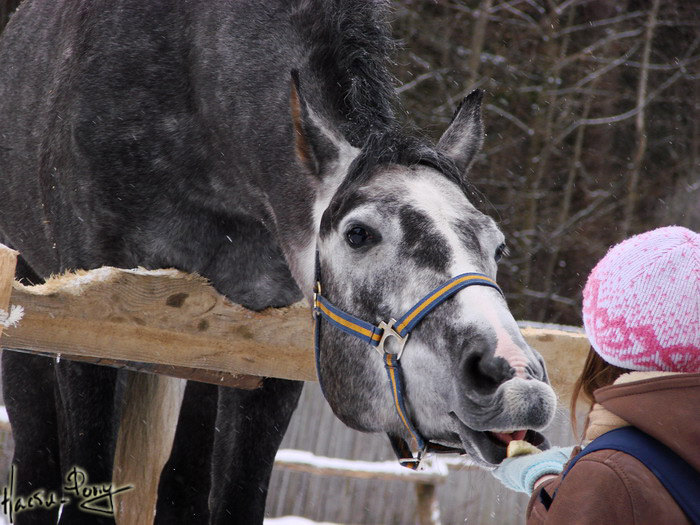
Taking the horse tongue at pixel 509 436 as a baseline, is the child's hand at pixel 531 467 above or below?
above

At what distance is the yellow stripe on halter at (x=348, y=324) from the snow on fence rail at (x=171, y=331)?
1.31 ft

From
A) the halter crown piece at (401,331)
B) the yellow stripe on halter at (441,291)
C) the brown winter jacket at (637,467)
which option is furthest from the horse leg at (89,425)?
the brown winter jacket at (637,467)

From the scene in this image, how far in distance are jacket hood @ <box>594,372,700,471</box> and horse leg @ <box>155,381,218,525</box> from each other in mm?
2429

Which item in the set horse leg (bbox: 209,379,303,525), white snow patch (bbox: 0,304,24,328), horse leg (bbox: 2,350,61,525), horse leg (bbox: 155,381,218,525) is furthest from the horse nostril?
horse leg (bbox: 2,350,61,525)

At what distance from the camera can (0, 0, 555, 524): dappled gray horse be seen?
1995 mm

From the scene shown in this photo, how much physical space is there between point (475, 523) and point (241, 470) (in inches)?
151

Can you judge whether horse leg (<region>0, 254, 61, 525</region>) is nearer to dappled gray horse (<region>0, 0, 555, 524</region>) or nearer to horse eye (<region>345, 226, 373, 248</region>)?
dappled gray horse (<region>0, 0, 555, 524</region>)

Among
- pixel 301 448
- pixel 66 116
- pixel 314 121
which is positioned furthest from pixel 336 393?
pixel 301 448

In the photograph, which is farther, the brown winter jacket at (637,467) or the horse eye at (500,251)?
the horse eye at (500,251)

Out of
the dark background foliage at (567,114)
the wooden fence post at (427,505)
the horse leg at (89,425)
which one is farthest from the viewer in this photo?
the dark background foliage at (567,114)

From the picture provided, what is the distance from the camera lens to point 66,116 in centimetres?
298

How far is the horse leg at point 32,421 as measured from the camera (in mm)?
3457

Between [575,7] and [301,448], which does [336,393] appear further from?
[575,7]

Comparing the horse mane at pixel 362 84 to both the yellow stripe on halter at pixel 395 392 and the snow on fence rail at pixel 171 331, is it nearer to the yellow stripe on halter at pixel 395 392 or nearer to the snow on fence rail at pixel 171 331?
the yellow stripe on halter at pixel 395 392
